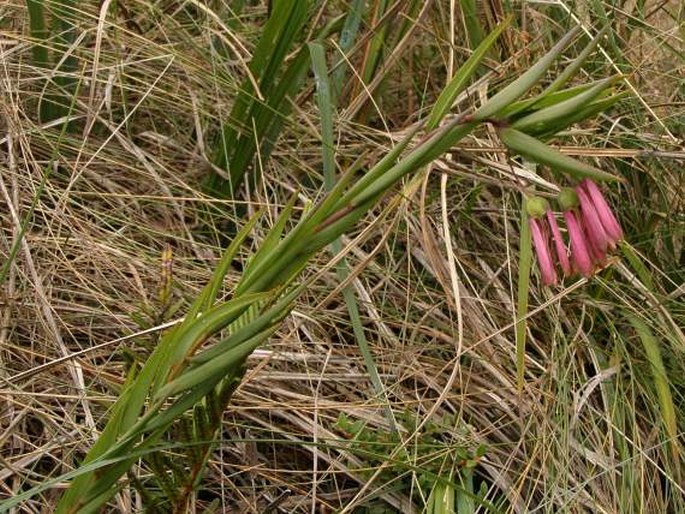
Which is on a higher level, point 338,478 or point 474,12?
point 474,12

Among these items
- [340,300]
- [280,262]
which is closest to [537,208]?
[280,262]

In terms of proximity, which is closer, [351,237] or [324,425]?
[324,425]

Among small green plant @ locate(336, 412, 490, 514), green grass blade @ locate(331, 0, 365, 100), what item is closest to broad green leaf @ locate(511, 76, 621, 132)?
small green plant @ locate(336, 412, 490, 514)

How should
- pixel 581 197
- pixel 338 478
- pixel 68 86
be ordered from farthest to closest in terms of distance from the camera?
pixel 68 86 < pixel 338 478 < pixel 581 197

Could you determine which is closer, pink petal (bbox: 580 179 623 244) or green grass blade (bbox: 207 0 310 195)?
pink petal (bbox: 580 179 623 244)

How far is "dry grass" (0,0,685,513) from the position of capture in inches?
53.9

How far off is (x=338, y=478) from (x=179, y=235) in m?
0.45

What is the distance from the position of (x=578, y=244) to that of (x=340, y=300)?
73 cm

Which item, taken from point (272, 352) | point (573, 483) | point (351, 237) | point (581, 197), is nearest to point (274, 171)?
point (351, 237)

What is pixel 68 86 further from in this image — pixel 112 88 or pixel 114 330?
pixel 114 330

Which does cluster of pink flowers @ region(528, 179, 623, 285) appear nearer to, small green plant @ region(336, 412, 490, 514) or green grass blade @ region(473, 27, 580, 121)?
green grass blade @ region(473, 27, 580, 121)

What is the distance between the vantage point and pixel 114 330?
1488 mm

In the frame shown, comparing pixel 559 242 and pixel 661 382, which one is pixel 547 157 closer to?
pixel 559 242

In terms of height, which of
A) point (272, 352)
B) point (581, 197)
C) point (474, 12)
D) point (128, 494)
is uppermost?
point (581, 197)
